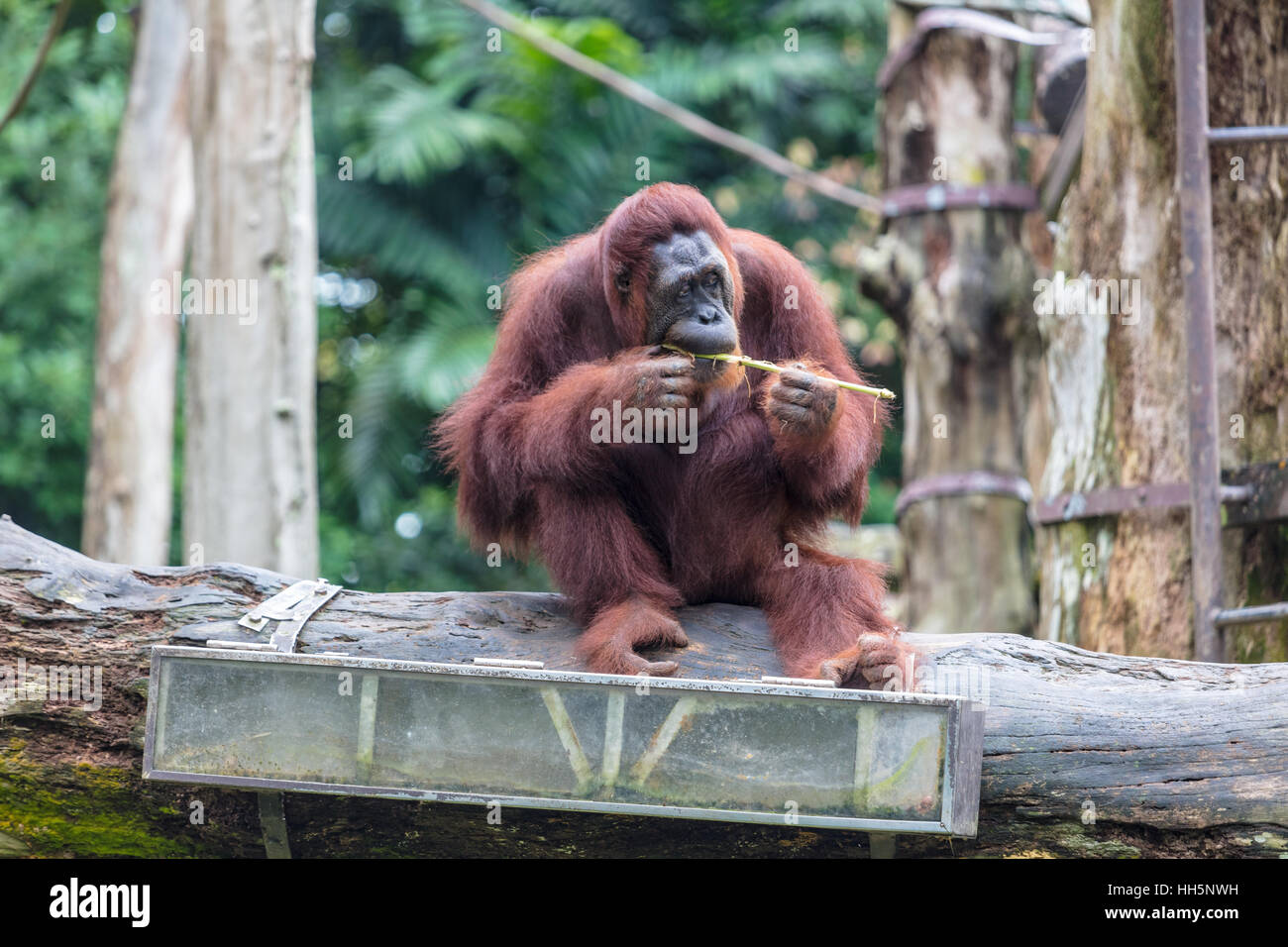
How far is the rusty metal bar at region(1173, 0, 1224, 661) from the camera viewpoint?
173 inches

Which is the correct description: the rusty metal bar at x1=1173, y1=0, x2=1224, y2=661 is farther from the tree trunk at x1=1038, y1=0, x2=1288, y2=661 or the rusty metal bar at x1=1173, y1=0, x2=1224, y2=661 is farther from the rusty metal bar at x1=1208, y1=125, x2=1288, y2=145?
the tree trunk at x1=1038, y1=0, x2=1288, y2=661

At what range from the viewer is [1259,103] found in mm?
4789

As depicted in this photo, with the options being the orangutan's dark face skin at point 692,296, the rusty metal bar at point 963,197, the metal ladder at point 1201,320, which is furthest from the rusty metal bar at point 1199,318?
the rusty metal bar at point 963,197

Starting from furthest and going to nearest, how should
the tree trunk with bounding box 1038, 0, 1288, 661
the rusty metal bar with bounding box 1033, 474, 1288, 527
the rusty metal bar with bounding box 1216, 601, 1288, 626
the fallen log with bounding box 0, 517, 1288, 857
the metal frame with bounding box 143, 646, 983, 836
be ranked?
the tree trunk with bounding box 1038, 0, 1288, 661 < the rusty metal bar with bounding box 1033, 474, 1288, 527 < the rusty metal bar with bounding box 1216, 601, 1288, 626 < the fallen log with bounding box 0, 517, 1288, 857 < the metal frame with bounding box 143, 646, 983, 836

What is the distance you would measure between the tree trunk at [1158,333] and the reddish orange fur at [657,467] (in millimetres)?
1124

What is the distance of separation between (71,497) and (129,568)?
11448mm

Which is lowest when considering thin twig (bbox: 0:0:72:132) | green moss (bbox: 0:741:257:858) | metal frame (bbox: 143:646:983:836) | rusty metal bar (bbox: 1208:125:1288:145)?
green moss (bbox: 0:741:257:858)

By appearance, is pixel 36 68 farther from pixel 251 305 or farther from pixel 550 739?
pixel 550 739

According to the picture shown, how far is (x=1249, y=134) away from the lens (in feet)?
14.7

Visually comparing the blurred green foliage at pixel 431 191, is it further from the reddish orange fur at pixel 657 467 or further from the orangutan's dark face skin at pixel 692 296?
the orangutan's dark face skin at pixel 692 296

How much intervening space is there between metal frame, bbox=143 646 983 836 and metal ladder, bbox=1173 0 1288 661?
1.45 metres

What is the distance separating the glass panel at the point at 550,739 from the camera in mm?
3293

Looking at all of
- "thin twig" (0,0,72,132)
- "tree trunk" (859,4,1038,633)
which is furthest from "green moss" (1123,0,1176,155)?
"thin twig" (0,0,72,132)

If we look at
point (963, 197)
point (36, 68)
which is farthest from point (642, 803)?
point (36, 68)
